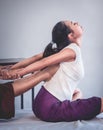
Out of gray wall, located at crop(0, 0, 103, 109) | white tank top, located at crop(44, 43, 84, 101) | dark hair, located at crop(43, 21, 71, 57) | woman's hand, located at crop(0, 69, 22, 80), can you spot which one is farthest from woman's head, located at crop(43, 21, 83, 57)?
gray wall, located at crop(0, 0, 103, 109)

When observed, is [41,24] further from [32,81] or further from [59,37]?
[32,81]

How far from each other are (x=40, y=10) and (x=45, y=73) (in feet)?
5.47

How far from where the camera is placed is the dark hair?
1662 mm

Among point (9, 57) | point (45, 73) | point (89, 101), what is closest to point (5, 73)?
point (45, 73)

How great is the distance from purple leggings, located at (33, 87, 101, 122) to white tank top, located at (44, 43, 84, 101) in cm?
4

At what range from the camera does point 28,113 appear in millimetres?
1799

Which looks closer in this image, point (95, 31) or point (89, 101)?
point (89, 101)

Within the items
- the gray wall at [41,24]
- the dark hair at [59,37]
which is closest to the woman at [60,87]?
the dark hair at [59,37]

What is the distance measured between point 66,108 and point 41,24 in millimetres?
1782

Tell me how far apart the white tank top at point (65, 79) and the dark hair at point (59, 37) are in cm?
10

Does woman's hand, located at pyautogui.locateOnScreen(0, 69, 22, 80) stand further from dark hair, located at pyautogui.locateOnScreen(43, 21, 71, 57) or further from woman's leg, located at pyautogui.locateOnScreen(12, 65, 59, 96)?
dark hair, located at pyautogui.locateOnScreen(43, 21, 71, 57)

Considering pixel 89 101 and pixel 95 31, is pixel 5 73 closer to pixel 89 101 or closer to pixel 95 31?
pixel 89 101

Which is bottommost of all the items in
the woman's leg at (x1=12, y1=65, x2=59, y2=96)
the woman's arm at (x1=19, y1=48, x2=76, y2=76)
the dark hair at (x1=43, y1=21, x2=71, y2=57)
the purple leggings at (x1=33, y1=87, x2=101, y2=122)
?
the purple leggings at (x1=33, y1=87, x2=101, y2=122)

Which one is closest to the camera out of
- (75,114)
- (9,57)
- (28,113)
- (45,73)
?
(75,114)
